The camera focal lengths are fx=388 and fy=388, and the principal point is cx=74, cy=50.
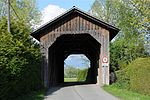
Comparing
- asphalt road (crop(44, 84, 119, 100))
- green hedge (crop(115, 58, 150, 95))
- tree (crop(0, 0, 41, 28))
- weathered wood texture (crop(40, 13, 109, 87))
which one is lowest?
asphalt road (crop(44, 84, 119, 100))

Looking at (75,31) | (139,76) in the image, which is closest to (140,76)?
(139,76)

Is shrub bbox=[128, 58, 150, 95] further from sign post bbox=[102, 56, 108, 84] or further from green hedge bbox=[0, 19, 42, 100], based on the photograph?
green hedge bbox=[0, 19, 42, 100]

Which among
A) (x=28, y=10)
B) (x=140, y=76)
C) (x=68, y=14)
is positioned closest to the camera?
(x=140, y=76)

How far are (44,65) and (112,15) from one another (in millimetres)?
26994

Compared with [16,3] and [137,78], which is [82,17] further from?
[16,3]

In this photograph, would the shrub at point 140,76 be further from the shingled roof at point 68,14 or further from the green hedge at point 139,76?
the shingled roof at point 68,14

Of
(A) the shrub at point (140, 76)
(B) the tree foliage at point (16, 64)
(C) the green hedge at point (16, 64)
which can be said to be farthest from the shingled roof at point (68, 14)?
(A) the shrub at point (140, 76)

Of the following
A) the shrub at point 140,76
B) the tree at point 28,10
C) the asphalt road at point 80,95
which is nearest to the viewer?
the asphalt road at point 80,95

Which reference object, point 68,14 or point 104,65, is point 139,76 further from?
point 68,14

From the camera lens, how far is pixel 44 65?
99.8 feet

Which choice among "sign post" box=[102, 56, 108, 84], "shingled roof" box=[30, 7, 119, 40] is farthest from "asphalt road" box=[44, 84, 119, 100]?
"shingled roof" box=[30, 7, 119, 40]

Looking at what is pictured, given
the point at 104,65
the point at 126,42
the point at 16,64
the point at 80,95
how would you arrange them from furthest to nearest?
the point at 126,42 < the point at 104,65 < the point at 80,95 < the point at 16,64

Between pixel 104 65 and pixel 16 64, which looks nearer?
pixel 16 64

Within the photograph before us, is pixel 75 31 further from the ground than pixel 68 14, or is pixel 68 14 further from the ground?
pixel 68 14
